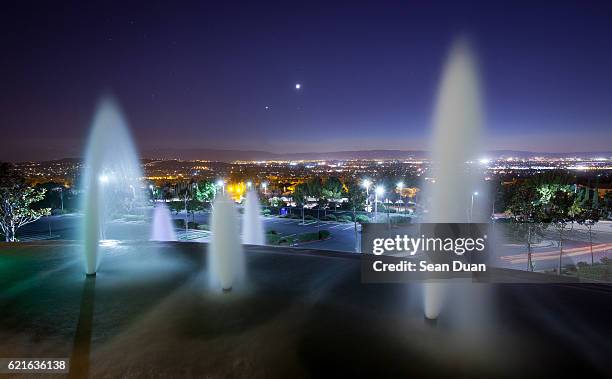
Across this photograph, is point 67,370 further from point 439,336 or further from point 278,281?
point 439,336

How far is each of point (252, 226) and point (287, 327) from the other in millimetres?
22678

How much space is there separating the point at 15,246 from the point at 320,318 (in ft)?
42.7

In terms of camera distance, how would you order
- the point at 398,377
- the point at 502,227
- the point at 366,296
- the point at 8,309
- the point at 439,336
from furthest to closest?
the point at 502,227
the point at 366,296
the point at 8,309
the point at 439,336
the point at 398,377

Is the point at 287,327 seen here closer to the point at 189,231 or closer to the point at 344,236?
the point at 344,236

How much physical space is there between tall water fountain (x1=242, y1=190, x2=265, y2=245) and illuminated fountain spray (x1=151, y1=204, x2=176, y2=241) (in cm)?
456

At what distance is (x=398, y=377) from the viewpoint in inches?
215

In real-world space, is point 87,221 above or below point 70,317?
above

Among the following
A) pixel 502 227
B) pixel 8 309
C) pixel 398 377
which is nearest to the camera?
pixel 398 377

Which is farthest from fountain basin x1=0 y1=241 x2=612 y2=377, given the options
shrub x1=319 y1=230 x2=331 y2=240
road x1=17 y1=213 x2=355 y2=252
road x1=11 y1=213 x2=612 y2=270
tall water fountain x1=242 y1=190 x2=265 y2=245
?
shrub x1=319 y1=230 x2=331 y2=240

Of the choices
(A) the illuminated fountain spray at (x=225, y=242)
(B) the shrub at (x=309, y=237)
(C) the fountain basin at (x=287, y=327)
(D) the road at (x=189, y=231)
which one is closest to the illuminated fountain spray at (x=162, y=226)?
(D) the road at (x=189, y=231)

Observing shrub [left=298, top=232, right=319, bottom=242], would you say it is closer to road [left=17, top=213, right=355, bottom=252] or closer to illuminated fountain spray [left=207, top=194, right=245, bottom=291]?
road [left=17, top=213, right=355, bottom=252]

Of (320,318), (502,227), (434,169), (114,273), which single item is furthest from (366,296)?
(502,227)

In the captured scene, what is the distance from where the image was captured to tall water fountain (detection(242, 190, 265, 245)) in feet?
76.9

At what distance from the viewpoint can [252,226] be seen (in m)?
29.4
